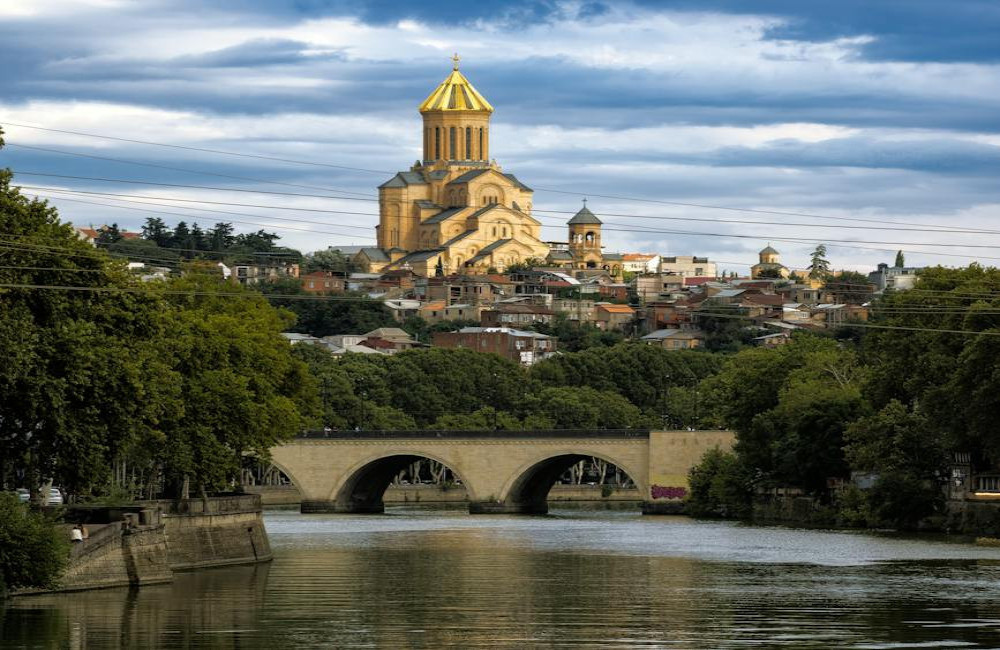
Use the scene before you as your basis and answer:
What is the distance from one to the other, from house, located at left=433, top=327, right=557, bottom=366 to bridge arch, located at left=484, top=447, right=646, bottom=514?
258 feet

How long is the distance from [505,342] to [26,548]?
492 feet

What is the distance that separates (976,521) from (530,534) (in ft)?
51.6

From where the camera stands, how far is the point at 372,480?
371 feet

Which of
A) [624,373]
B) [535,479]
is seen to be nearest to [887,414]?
[535,479]

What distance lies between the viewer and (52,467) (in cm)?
4881

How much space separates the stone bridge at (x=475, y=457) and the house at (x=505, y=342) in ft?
267

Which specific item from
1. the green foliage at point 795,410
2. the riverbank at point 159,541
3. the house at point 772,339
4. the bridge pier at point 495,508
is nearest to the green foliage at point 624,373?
the house at point 772,339

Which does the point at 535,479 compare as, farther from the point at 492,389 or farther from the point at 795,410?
the point at 492,389

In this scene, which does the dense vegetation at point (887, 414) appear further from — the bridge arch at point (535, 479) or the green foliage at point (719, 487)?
the bridge arch at point (535, 479)

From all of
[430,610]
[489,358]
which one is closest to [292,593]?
[430,610]

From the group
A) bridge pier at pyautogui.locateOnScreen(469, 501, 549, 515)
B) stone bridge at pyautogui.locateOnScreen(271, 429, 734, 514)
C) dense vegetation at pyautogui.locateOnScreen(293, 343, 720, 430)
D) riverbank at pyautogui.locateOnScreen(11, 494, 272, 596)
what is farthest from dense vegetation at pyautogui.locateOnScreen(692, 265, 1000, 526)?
dense vegetation at pyautogui.locateOnScreen(293, 343, 720, 430)

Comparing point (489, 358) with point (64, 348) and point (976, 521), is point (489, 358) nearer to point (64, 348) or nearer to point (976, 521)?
point (976, 521)

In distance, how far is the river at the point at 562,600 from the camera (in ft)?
129

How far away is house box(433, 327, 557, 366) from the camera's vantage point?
193 m
